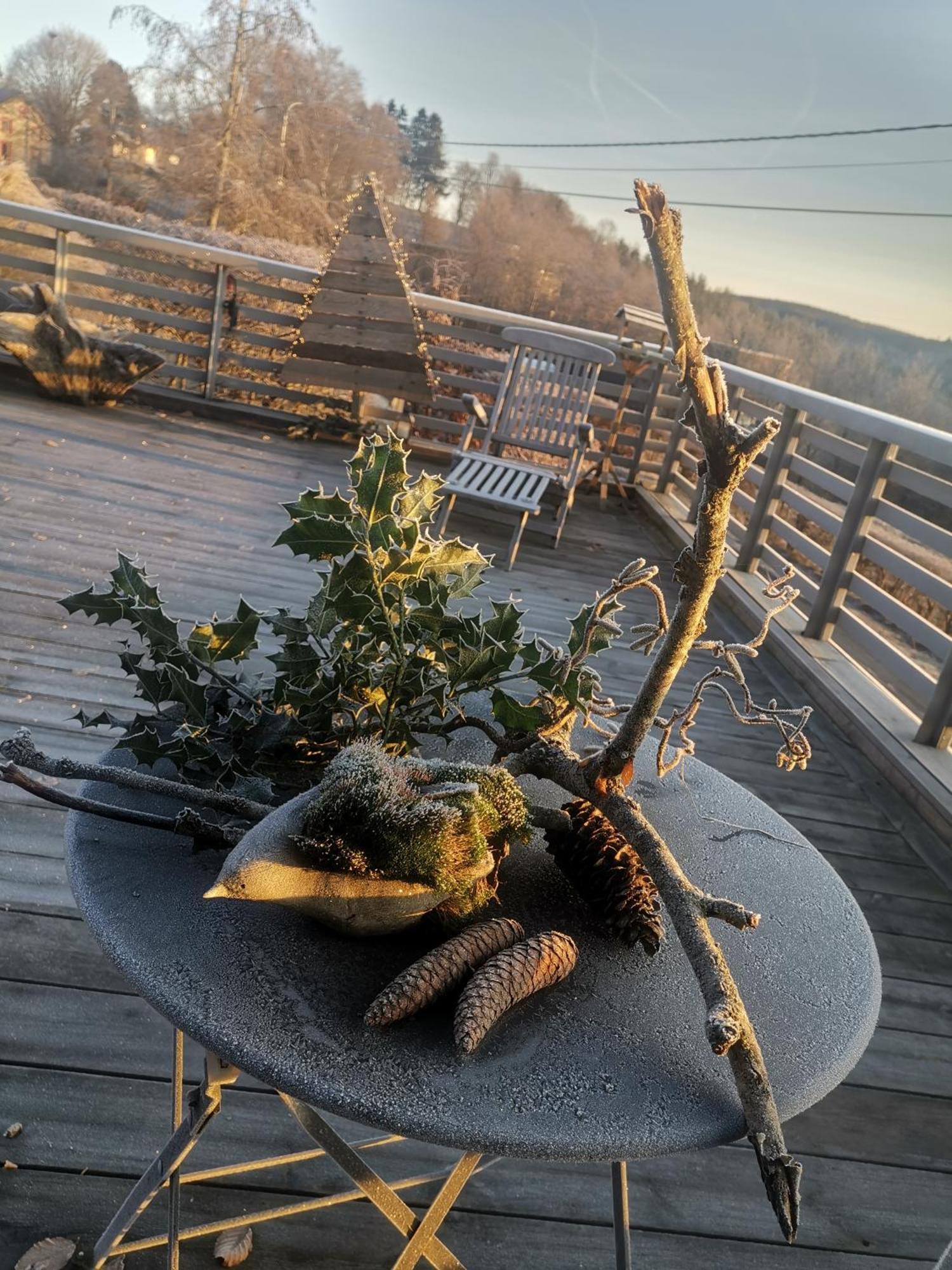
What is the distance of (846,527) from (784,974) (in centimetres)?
293

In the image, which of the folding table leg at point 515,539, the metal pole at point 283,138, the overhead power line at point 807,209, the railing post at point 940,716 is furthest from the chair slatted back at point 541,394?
the metal pole at point 283,138

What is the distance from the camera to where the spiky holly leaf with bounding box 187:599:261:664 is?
96cm

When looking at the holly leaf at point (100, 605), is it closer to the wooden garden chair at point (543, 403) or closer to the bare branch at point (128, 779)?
the bare branch at point (128, 779)

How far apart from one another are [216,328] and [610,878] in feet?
19.4

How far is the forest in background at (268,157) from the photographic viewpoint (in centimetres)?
1455

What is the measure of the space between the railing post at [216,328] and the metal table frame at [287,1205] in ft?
18.2

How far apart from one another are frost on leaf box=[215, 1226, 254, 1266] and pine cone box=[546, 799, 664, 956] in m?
0.73

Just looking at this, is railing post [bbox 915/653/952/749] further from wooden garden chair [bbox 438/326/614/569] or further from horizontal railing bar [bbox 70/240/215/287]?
horizontal railing bar [bbox 70/240/215/287]

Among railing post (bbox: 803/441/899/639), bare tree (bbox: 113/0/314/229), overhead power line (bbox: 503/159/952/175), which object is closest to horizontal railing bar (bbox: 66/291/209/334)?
railing post (bbox: 803/441/899/639)

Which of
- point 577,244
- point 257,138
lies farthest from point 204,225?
point 577,244

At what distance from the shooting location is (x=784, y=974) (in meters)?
0.81

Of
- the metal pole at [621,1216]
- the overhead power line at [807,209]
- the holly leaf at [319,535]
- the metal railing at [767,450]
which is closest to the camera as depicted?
the holly leaf at [319,535]

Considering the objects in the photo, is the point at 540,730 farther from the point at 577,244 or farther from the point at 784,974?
the point at 577,244

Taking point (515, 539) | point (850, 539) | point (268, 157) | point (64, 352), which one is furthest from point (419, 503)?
point (268, 157)
